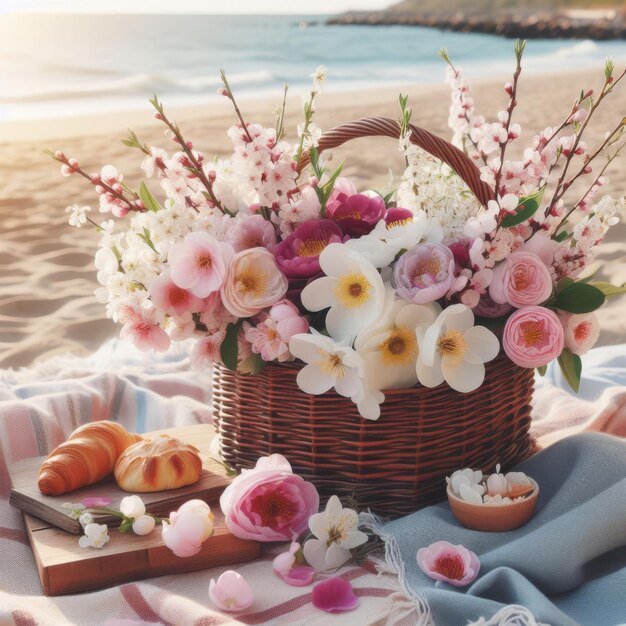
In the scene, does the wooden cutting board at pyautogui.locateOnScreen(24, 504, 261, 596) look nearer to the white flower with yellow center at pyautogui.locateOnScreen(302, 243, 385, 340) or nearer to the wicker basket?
the wicker basket

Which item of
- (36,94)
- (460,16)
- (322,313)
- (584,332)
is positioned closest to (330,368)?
(322,313)

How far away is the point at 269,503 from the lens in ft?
3.36

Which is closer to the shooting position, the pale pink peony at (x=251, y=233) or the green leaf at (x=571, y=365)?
the pale pink peony at (x=251, y=233)

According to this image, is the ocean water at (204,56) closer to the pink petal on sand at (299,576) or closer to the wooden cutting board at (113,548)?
the wooden cutting board at (113,548)

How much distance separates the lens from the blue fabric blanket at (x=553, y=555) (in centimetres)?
90

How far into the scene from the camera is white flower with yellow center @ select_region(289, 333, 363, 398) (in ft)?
3.13

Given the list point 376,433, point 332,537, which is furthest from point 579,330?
point 332,537

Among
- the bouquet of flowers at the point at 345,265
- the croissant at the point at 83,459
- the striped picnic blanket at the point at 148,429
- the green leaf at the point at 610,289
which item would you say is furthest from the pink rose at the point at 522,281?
the croissant at the point at 83,459

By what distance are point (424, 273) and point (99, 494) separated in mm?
490

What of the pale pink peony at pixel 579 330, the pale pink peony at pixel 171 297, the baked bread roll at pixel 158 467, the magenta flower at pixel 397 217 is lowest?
the baked bread roll at pixel 158 467

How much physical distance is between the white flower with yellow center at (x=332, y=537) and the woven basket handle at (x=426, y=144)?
41 centimetres

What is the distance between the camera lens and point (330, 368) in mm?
969

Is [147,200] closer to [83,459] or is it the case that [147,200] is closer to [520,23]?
[83,459]

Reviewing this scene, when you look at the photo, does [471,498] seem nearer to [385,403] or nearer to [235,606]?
[385,403]
